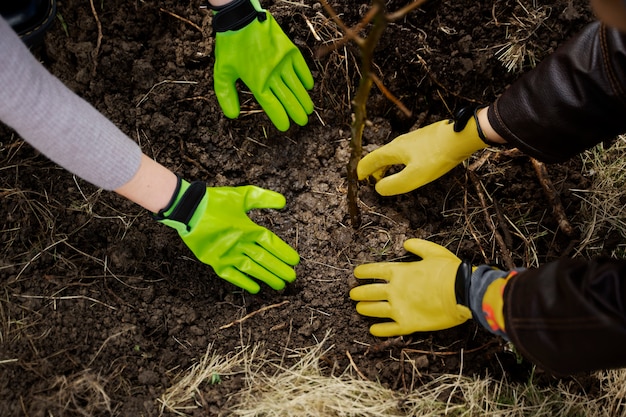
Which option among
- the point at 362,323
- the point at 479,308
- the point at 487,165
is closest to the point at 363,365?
the point at 362,323

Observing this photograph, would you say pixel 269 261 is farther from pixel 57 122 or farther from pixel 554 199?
pixel 554 199

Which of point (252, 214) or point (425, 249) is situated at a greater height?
point (252, 214)

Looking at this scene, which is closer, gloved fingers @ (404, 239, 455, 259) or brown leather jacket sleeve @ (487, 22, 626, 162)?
brown leather jacket sleeve @ (487, 22, 626, 162)

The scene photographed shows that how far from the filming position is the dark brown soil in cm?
182

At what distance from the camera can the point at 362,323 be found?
1.89 metres

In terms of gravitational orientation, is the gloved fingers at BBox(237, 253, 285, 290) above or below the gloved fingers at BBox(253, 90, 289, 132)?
below

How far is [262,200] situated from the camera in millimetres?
1821

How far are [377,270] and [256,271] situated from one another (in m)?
0.41

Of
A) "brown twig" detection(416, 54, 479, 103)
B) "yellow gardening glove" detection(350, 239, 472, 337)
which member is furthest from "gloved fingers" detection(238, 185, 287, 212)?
"brown twig" detection(416, 54, 479, 103)

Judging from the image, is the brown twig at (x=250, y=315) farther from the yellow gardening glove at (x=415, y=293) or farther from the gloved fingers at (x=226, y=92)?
the gloved fingers at (x=226, y=92)

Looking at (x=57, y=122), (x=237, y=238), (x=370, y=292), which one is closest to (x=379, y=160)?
(x=370, y=292)

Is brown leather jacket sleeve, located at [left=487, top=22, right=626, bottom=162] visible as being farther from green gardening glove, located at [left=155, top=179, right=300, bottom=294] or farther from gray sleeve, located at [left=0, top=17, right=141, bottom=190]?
gray sleeve, located at [left=0, top=17, right=141, bottom=190]

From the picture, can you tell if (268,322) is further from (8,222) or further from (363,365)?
(8,222)

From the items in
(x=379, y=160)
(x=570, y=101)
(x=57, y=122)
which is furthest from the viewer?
(x=379, y=160)
